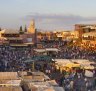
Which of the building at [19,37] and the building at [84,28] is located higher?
the building at [84,28]

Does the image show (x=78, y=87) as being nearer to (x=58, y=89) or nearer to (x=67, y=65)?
(x=58, y=89)

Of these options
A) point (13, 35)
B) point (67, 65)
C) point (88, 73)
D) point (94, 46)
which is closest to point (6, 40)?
point (13, 35)

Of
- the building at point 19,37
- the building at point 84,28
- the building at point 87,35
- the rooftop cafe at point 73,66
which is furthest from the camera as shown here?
the building at point 84,28

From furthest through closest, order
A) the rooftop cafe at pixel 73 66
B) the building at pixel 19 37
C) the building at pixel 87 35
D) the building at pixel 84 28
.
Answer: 1. the building at pixel 84 28
2. the building at pixel 19 37
3. the building at pixel 87 35
4. the rooftop cafe at pixel 73 66

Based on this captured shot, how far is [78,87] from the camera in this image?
1744cm

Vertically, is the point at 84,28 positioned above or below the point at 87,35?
above

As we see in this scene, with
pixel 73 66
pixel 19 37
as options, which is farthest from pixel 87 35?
pixel 73 66

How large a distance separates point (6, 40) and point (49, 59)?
19.1m

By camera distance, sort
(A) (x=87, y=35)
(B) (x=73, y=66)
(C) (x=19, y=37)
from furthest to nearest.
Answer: (A) (x=87, y=35), (C) (x=19, y=37), (B) (x=73, y=66)

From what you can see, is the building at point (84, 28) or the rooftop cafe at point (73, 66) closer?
the rooftop cafe at point (73, 66)

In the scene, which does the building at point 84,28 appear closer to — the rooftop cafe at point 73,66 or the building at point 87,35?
the building at point 87,35

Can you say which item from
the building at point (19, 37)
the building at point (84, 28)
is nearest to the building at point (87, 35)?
the building at point (84, 28)

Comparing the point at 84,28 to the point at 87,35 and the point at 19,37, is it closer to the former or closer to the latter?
the point at 87,35

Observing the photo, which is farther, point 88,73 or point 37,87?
point 88,73
